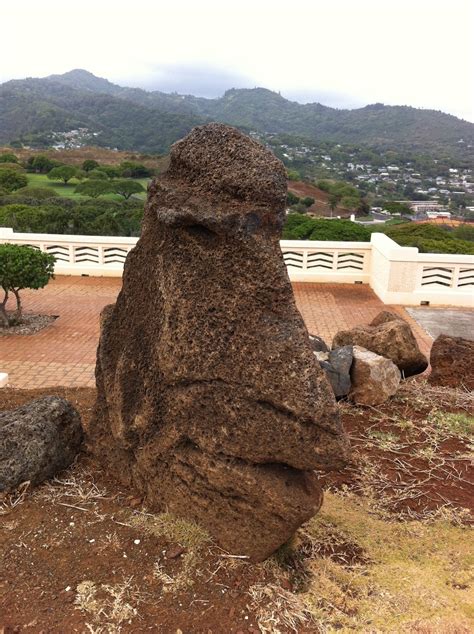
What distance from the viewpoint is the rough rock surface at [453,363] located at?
6168 mm

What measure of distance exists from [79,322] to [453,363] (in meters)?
6.20

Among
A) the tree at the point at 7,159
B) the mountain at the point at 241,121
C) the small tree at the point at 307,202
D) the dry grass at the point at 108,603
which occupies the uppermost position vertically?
the mountain at the point at 241,121

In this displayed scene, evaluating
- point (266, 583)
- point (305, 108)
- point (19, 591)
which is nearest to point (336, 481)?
point (266, 583)

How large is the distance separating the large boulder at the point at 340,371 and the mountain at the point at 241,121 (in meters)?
67.0

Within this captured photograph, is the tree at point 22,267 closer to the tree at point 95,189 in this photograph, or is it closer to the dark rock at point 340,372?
the dark rock at point 340,372

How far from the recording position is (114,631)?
9.03ft

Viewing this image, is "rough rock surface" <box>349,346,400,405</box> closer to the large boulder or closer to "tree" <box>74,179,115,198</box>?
the large boulder

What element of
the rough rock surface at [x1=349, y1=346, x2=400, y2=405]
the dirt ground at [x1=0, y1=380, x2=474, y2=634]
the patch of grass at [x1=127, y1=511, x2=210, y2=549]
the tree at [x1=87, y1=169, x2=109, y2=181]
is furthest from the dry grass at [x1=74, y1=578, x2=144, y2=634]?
the tree at [x1=87, y1=169, x2=109, y2=181]

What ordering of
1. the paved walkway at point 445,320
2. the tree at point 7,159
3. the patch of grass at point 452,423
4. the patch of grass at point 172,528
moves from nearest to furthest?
the patch of grass at point 172,528 → the patch of grass at point 452,423 → the paved walkway at point 445,320 → the tree at point 7,159

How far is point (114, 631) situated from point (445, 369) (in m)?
4.60

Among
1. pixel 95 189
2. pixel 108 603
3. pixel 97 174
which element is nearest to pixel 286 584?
pixel 108 603

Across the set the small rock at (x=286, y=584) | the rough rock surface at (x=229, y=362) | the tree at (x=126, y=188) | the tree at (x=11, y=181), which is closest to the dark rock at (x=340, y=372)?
the rough rock surface at (x=229, y=362)

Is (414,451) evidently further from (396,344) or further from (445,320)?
(445,320)

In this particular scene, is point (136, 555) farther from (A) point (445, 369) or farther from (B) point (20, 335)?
(B) point (20, 335)
